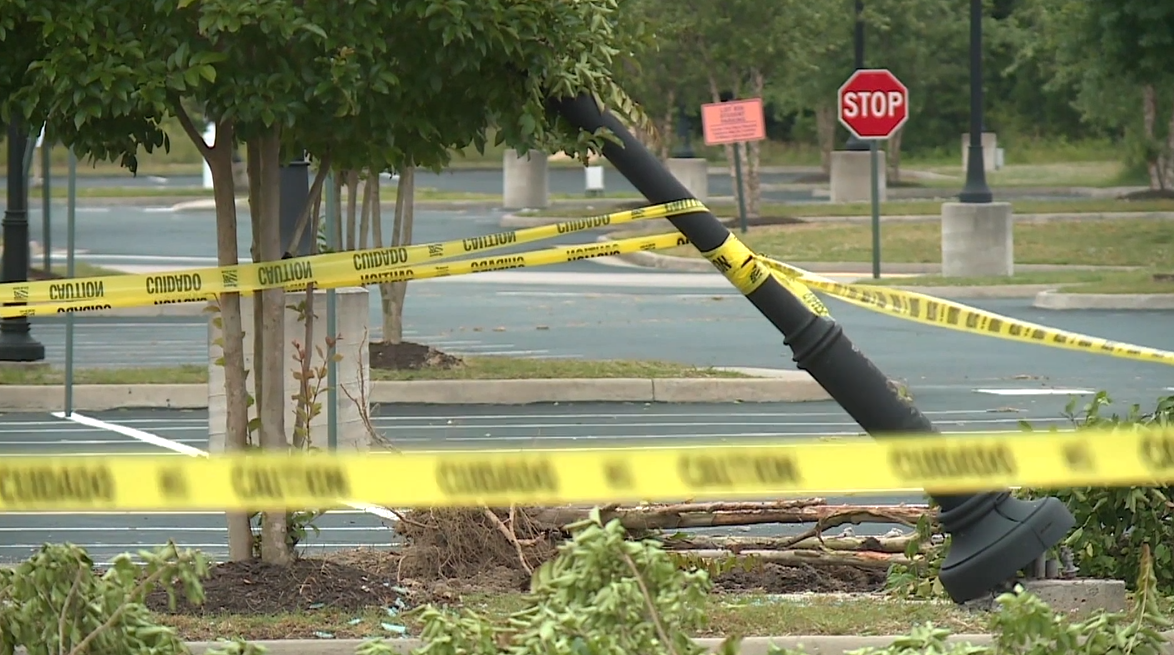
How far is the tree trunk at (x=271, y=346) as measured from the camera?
22.9 feet

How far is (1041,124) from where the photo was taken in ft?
194

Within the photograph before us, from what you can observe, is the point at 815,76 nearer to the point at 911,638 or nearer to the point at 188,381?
the point at 188,381

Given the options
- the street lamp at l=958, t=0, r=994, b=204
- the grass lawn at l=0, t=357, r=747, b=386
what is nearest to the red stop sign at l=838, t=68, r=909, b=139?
the street lamp at l=958, t=0, r=994, b=204

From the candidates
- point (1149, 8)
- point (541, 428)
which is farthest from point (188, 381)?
point (1149, 8)

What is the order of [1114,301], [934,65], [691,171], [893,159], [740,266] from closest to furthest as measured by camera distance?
[740,266]
[1114,301]
[691,171]
[934,65]
[893,159]

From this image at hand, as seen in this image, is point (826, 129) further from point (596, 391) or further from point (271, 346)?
point (271, 346)

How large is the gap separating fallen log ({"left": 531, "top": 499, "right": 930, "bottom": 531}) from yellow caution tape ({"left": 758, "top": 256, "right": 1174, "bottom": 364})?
101cm

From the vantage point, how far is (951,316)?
711cm

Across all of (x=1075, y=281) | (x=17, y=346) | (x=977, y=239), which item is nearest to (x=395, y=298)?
(x=17, y=346)

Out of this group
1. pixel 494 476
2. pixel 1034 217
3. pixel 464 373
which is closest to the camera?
pixel 494 476

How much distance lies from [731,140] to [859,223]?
317cm

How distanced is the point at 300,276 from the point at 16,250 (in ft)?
35.1

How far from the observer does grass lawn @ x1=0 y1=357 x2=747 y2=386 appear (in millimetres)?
14992

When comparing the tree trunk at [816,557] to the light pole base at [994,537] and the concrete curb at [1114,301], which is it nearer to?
the light pole base at [994,537]
